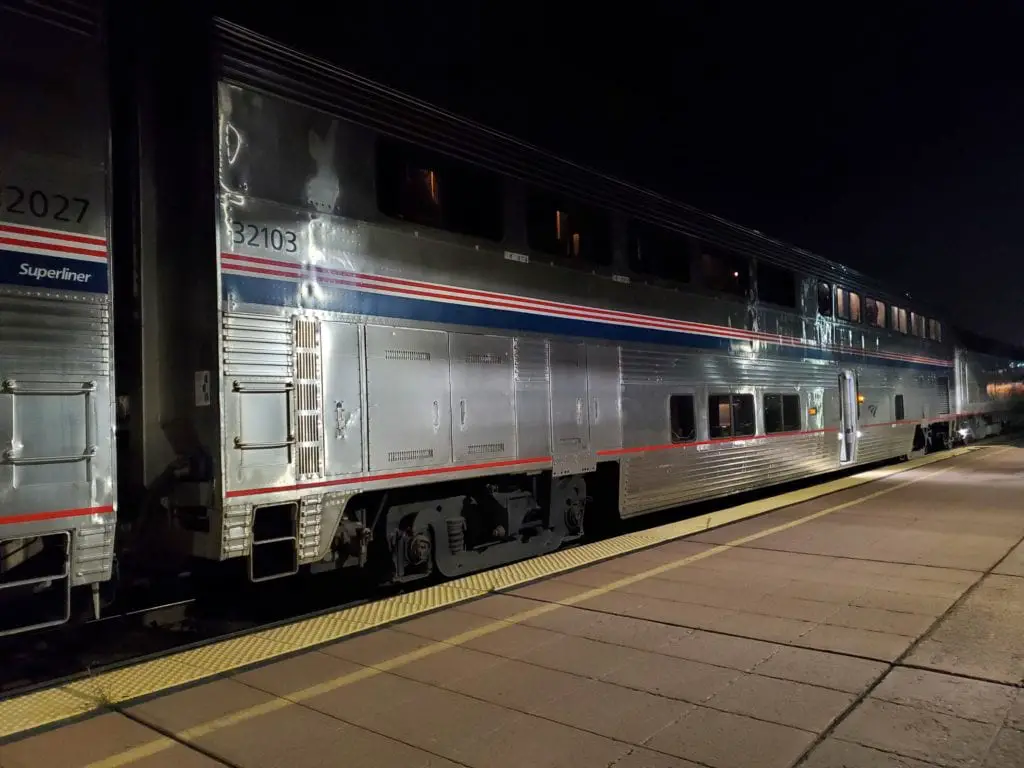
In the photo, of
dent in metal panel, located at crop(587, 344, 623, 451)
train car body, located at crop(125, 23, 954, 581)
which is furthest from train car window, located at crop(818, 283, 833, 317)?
dent in metal panel, located at crop(587, 344, 623, 451)

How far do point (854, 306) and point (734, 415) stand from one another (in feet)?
19.4

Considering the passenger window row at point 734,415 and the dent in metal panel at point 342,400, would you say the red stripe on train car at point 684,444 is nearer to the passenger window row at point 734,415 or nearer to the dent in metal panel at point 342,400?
the passenger window row at point 734,415

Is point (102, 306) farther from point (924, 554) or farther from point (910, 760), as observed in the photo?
point (924, 554)

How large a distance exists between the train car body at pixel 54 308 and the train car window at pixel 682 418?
599cm

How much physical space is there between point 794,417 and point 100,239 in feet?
32.2

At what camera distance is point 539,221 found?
7.19m

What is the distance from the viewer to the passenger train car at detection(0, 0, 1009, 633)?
4.31 m

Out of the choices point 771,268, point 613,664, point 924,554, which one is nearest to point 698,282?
point 771,268

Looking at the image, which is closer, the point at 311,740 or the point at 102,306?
the point at 311,740

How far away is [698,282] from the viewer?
957cm

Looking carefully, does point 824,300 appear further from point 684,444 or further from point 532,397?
point 532,397

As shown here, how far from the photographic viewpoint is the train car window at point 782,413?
35.5 feet

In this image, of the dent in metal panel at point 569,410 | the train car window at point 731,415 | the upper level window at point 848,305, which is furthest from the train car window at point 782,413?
the dent in metal panel at point 569,410

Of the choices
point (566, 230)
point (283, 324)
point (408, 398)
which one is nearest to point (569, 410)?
point (566, 230)
